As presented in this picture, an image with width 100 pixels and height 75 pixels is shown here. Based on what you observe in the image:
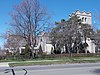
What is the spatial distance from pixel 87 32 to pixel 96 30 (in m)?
5.39

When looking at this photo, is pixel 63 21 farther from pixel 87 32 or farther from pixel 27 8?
pixel 27 8

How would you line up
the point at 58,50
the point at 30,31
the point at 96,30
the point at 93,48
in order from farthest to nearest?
the point at 93,48 → the point at 58,50 → the point at 96,30 → the point at 30,31

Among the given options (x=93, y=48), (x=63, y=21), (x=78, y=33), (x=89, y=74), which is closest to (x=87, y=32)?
(x=78, y=33)

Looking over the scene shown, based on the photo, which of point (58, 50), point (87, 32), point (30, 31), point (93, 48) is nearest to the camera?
point (30, 31)

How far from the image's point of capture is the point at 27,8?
136 ft

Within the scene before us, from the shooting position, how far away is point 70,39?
183 ft

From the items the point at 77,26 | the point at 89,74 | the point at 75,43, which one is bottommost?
the point at 89,74

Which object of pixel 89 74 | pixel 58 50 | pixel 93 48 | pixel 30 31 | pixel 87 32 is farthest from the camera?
pixel 93 48

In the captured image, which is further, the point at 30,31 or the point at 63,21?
the point at 63,21

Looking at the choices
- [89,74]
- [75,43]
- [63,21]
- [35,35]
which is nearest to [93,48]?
[75,43]

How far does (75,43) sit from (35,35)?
69.4 ft

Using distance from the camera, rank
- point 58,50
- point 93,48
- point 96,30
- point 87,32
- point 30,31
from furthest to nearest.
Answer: point 93,48, point 58,50, point 87,32, point 96,30, point 30,31

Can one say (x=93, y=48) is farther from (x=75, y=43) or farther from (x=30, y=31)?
(x=30, y=31)

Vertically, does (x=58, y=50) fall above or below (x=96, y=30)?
below
